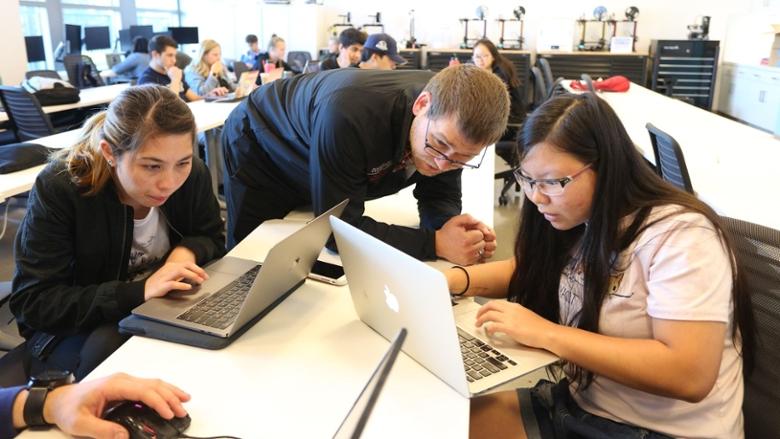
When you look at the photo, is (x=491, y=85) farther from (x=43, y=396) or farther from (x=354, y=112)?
(x=43, y=396)

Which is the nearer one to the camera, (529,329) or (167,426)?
(167,426)

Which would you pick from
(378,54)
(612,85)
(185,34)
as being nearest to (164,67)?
(378,54)

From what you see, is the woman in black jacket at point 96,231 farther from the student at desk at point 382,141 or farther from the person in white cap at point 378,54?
the person in white cap at point 378,54

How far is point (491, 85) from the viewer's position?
1361mm

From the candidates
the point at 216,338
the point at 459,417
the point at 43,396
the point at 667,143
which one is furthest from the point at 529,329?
the point at 667,143

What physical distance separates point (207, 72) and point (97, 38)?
2644 millimetres

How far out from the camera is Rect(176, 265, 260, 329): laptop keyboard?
1138 millimetres

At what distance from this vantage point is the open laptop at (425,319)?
0.90 metres

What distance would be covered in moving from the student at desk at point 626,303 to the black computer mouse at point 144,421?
1.78 ft

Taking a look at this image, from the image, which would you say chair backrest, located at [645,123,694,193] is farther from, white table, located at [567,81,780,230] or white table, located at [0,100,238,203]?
white table, located at [0,100,238,203]

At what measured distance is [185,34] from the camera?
843cm

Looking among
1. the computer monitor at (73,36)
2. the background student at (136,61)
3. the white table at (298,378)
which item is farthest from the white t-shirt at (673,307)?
the computer monitor at (73,36)

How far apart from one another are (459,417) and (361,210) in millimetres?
718

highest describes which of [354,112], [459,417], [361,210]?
[354,112]
